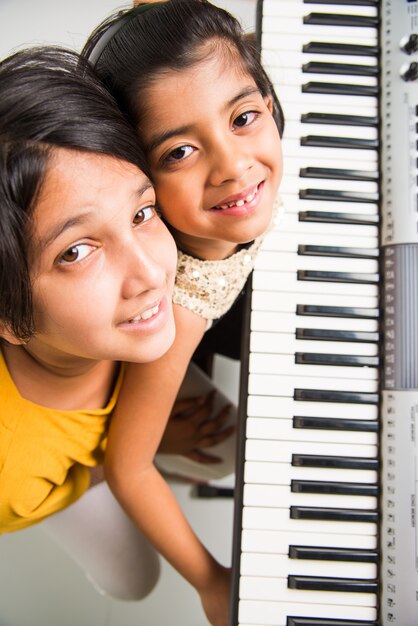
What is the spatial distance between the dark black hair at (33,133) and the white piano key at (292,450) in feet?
1.13

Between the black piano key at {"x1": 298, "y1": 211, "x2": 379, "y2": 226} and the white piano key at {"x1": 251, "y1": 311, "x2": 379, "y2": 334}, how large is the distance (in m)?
0.14

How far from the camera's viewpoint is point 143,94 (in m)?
0.70

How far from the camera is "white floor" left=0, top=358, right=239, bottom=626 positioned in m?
1.42

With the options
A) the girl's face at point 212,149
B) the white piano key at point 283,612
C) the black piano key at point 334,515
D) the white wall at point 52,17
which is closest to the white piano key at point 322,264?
the girl's face at point 212,149

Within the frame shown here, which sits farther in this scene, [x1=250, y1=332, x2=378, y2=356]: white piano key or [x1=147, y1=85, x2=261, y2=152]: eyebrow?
[x1=250, y1=332, x2=378, y2=356]: white piano key

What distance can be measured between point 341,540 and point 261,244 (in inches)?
16.6

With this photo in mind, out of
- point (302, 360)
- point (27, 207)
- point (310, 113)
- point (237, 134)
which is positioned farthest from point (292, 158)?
point (27, 207)

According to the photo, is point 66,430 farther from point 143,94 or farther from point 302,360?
point 143,94

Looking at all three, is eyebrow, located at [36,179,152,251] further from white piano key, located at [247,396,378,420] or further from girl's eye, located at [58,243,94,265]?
white piano key, located at [247,396,378,420]

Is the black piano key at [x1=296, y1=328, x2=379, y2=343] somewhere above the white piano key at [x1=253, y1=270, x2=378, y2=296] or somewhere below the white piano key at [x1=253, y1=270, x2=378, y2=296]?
below

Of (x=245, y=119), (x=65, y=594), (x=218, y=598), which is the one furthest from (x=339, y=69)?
(x=65, y=594)

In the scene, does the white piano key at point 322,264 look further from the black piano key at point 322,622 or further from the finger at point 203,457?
the finger at point 203,457

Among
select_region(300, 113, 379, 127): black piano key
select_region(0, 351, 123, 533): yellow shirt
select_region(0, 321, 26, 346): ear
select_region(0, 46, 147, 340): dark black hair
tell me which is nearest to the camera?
select_region(0, 46, 147, 340): dark black hair

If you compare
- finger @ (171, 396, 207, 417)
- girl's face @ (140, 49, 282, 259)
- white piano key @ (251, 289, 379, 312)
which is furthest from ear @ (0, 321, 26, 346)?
finger @ (171, 396, 207, 417)
